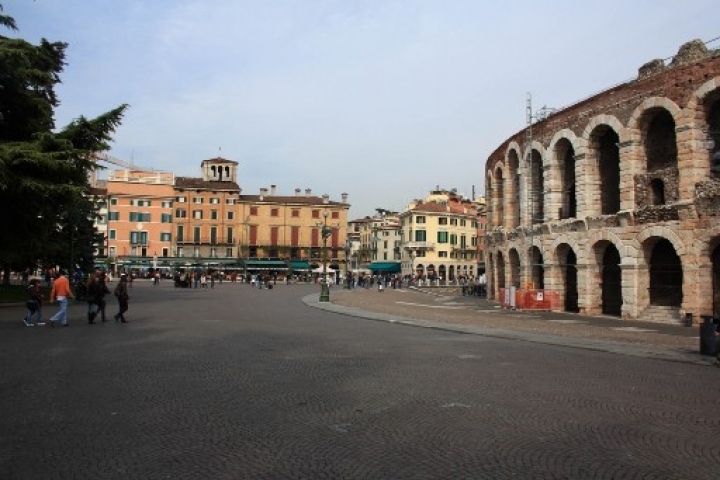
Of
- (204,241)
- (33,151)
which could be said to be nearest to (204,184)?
(204,241)

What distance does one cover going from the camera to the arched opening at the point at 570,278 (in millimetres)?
29297

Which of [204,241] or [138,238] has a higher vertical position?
[138,238]

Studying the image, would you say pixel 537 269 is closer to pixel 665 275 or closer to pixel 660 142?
pixel 665 275

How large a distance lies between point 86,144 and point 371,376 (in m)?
23.7

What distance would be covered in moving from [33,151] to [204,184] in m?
70.3

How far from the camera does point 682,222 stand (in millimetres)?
22016

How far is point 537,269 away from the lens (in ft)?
106

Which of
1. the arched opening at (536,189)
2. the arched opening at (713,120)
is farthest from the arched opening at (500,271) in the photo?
the arched opening at (713,120)

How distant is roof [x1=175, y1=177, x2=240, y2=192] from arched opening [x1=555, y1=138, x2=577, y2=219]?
235 ft

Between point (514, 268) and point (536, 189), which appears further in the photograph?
point (514, 268)

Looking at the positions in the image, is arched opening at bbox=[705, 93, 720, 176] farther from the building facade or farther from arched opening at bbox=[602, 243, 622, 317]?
the building facade

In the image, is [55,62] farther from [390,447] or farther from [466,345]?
[390,447]

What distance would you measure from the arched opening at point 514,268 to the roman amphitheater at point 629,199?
51.7 inches

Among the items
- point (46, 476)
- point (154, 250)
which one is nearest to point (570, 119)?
point (46, 476)
